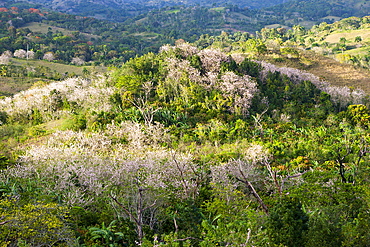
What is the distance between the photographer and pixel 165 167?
17094mm

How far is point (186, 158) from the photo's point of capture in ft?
60.6

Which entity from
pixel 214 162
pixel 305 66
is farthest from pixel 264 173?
pixel 305 66

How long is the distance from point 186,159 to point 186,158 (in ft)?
0.21

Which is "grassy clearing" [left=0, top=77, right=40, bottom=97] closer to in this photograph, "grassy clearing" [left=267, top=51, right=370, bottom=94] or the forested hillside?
the forested hillside

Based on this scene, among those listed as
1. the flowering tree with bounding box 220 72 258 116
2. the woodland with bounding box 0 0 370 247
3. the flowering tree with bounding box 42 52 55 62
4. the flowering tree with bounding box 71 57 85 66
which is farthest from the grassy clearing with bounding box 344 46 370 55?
the flowering tree with bounding box 42 52 55 62

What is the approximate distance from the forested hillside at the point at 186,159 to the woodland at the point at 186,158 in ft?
0.27

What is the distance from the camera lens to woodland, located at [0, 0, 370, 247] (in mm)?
10047

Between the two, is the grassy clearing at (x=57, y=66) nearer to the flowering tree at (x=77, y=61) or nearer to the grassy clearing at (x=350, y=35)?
the flowering tree at (x=77, y=61)

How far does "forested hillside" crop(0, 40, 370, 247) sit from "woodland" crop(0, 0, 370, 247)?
8 cm

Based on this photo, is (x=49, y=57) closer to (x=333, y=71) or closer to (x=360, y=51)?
(x=333, y=71)

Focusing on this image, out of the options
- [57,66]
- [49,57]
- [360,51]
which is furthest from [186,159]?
[360,51]

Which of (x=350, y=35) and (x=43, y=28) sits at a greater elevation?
(x=350, y=35)

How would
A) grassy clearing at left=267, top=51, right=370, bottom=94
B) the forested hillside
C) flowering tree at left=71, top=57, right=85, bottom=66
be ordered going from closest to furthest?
1. the forested hillside
2. grassy clearing at left=267, top=51, right=370, bottom=94
3. flowering tree at left=71, top=57, right=85, bottom=66

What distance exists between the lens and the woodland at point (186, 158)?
10047 millimetres
